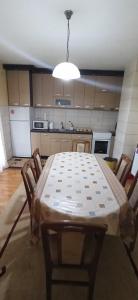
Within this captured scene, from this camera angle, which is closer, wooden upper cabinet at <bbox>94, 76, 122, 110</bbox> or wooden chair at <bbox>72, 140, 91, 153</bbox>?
wooden upper cabinet at <bbox>94, 76, 122, 110</bbox>

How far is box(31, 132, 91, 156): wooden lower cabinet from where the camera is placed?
13.9 feet

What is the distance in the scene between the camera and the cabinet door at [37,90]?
4.15 meters

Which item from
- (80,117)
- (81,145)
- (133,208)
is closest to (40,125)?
(80,117)

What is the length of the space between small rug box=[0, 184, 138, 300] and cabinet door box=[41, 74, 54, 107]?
10.6ft

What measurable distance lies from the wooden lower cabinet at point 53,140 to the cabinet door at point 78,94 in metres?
0.84

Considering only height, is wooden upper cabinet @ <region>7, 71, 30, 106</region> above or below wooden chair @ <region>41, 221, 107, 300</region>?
above

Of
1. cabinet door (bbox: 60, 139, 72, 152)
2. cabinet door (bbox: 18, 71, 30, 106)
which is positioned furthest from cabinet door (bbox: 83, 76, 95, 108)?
cabinet door (bbox: 18, 71, 30, 106)

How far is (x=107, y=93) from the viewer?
4.14 meters

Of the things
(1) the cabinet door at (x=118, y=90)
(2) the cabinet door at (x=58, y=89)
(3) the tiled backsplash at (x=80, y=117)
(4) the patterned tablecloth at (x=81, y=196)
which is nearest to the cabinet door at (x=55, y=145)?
(3) the tiled backsplash at (x=80, y=117)

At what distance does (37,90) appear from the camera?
422cm

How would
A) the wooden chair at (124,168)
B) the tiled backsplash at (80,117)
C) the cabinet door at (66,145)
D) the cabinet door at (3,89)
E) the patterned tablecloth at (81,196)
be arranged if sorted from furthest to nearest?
1. the tiled backsplash at (80,117)
2. the cabinet door at (66,145)
3. the cabinet door at (3,89)
4. the wooden chair at (124,168)
5. the patterned tablecloth at (81,196)

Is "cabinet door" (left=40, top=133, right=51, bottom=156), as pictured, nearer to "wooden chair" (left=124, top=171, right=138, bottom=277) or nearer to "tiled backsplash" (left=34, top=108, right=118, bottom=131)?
"tiled backsplash" (left=34, top=108, right=118, bottom=131)

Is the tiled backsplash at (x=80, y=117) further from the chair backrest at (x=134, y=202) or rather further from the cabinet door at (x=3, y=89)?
the chair backrest at (x=134, y=202)

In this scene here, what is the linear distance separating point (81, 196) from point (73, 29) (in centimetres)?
194
